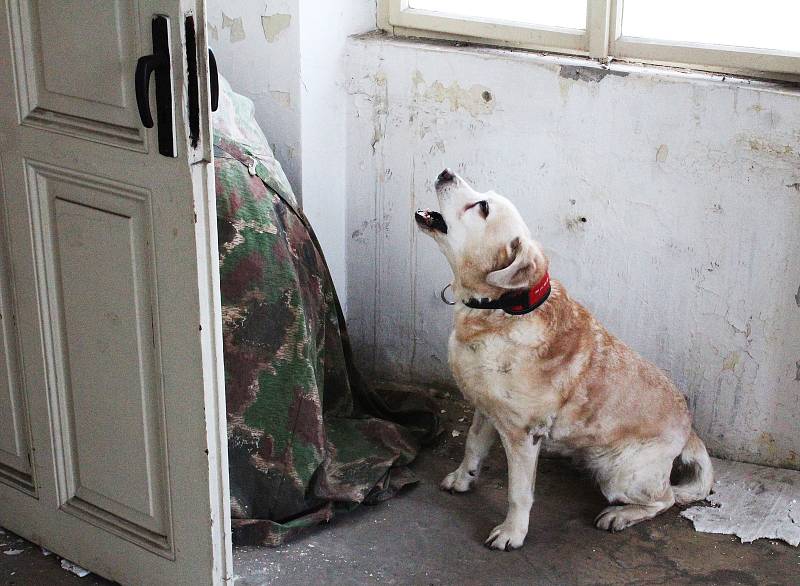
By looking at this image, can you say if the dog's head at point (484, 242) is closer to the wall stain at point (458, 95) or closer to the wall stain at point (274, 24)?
the wall stain at point (458, 95)

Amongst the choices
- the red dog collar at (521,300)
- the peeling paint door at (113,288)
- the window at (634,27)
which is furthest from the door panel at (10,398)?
the window at (634,27)

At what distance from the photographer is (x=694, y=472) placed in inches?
146

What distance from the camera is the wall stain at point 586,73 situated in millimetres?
3727

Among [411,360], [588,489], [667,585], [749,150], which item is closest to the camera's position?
[667,585]

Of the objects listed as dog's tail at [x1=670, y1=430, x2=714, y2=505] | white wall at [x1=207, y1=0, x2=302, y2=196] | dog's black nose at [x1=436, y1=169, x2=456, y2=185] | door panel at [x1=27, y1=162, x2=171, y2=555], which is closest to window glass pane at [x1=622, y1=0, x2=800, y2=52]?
dog's black nose at [x1=436, y1=169, x2=456, y2=185]

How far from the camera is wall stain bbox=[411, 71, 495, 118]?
13.0ft

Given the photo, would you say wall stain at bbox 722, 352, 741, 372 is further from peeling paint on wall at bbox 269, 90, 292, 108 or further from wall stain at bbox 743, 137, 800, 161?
peeling paint on wall at bbox 269, 90, 292, 108

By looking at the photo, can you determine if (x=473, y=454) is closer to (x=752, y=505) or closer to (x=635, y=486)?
(x=635, y=486)

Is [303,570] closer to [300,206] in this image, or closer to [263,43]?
[300,206]

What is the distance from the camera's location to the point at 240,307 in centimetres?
347

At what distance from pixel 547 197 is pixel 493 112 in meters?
0.37

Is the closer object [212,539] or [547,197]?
[212,539]

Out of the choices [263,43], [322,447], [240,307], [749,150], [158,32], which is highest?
[158,32]

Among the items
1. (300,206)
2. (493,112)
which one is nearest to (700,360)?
(493,112)
